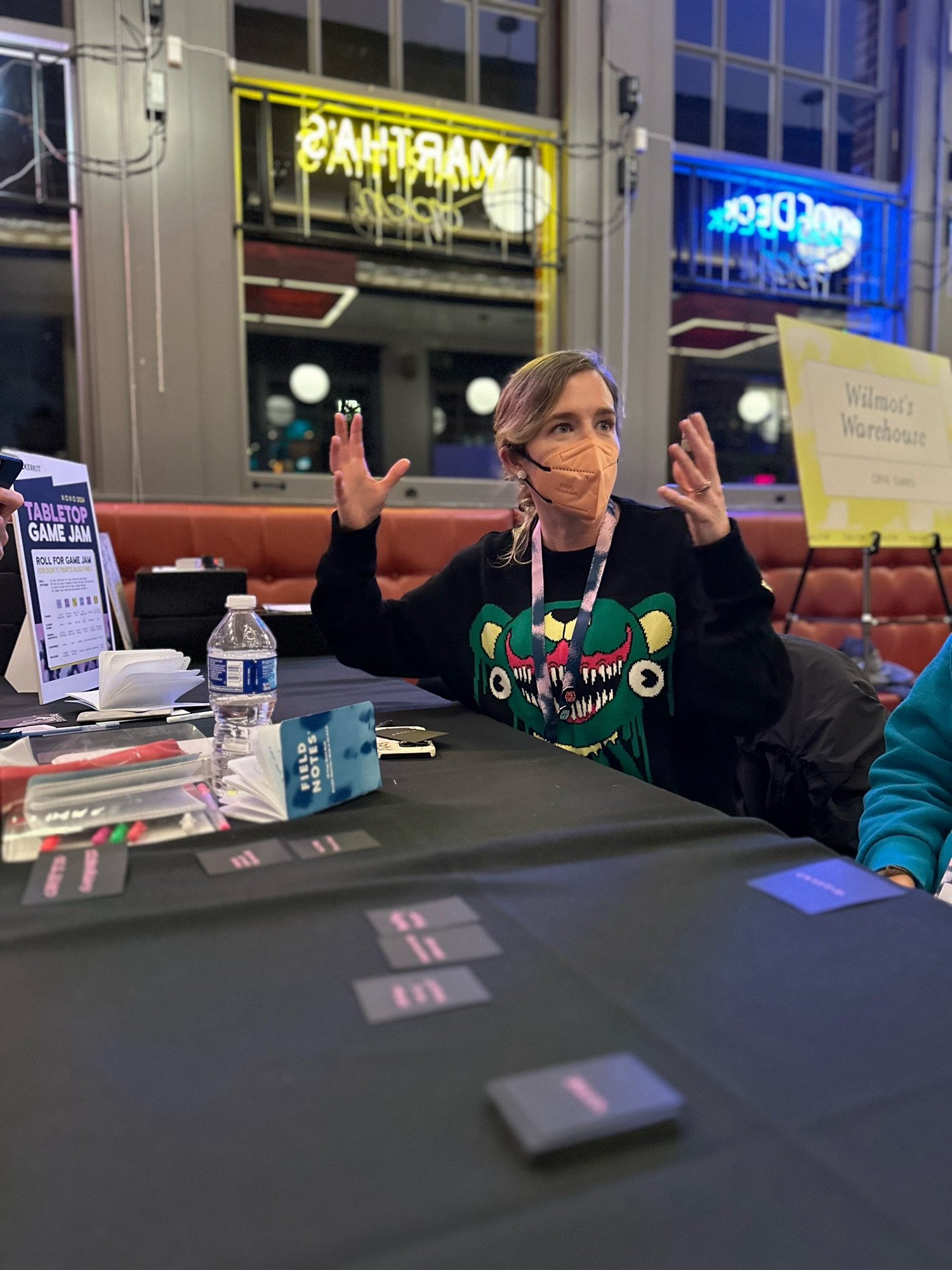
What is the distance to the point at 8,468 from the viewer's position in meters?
1.42

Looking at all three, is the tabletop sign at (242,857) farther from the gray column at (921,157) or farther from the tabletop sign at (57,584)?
the gray column at (921,157)

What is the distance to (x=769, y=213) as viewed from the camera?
428 cm

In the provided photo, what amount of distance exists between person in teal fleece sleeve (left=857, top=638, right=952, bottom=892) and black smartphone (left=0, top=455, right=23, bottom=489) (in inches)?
53.1

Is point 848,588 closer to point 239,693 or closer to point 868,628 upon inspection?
point 868,628

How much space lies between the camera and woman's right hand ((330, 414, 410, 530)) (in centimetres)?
142

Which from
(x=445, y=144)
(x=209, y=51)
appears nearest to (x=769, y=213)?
(x=445, y=144)

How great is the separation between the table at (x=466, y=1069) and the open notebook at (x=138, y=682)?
27.7 inches

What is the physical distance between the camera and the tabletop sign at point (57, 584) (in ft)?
4.90

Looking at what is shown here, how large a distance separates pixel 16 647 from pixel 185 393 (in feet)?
5.98

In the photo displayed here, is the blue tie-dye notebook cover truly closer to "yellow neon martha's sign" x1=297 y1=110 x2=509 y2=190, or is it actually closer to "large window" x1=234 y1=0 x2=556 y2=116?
"yellow neon martha's sign" x1=297 y1=110 x2=509 y2=190

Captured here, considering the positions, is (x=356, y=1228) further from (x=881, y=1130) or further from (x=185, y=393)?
(x=185, y=393)

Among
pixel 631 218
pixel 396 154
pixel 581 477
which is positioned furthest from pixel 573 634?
pixel 631 218

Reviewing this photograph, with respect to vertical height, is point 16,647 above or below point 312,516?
below

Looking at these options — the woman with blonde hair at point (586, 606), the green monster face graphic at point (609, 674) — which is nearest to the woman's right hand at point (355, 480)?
the woman with blonde hair at point (586, 606)
